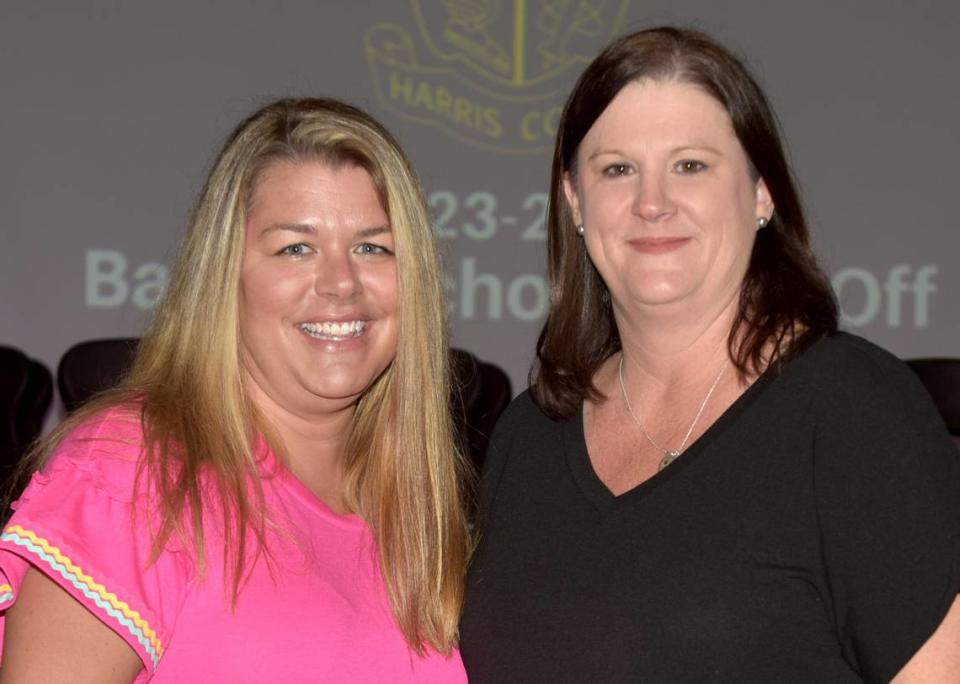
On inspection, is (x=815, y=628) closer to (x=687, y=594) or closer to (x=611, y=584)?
(x=687, y=594)

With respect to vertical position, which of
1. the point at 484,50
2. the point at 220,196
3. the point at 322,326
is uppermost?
the point at 484,50

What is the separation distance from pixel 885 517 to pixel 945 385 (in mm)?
3075

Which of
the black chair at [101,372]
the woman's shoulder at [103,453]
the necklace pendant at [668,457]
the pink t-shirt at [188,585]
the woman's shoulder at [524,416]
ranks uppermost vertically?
the woman's shoulder at [103,453]

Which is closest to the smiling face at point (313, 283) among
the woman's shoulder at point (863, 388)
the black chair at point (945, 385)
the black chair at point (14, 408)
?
the woman's shoulder at point (863, 388)

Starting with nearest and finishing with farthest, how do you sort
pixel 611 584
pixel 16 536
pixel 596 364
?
pixel 16 536
pixel 611 584
pixel 596 364

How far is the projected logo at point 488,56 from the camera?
605 centimetres

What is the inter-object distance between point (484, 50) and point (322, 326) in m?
4.09

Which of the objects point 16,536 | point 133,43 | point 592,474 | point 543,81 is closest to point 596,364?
point 592,474

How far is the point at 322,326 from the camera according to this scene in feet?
7.18

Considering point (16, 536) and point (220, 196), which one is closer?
point (16, 536)

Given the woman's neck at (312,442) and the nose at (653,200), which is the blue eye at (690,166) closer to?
the nose at (653,200)

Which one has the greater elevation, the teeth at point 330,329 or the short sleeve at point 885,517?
the teeth at point 330,329

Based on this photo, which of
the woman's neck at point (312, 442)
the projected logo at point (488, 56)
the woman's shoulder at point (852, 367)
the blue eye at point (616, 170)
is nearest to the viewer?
the woman's shoulder at point (852, 367)

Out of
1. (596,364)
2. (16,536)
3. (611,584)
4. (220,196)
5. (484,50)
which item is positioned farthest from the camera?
(484,50)
